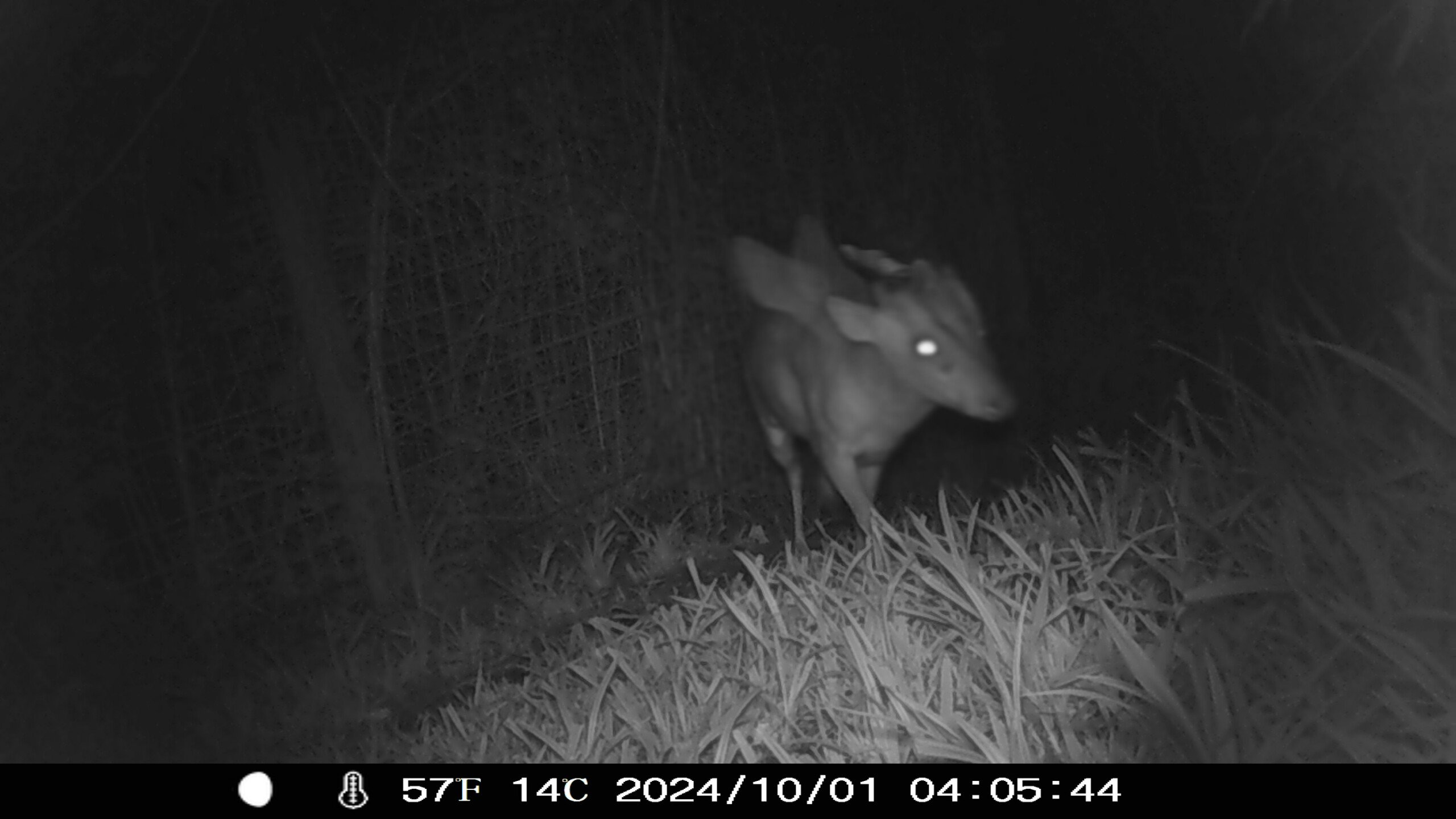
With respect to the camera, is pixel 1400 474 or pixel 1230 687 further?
pixel 1400 474

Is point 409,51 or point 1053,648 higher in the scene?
point 409,51

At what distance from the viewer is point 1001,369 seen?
27.4 inches

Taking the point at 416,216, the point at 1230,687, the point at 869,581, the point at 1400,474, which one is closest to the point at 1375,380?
the point at 1400,474

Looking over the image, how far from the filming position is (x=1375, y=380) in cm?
73

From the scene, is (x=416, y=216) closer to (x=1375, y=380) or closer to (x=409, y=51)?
(x=409, y=51)

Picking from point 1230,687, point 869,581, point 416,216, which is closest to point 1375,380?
point 1230,687

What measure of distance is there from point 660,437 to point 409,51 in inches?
11.0

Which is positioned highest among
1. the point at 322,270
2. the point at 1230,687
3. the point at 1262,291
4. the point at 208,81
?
the point at 208,81

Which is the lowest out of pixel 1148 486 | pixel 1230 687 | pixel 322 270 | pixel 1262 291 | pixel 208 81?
pixel 1230 687

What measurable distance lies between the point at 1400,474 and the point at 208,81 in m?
0.75

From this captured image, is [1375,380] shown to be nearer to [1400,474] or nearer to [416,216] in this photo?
[1400,474]

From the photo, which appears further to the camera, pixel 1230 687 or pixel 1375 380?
pixel 1375 380

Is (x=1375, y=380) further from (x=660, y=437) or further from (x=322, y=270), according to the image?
(x=322, y=270)

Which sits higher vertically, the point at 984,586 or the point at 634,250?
the point at 634,250
